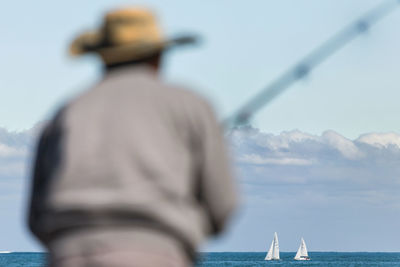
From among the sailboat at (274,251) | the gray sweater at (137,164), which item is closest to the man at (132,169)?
the gray sweater at (137,164)

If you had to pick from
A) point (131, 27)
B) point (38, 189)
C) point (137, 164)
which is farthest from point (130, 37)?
point (38, 189)

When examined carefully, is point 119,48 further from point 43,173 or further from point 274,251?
point 274,251

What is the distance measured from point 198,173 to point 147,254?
10.8 inches

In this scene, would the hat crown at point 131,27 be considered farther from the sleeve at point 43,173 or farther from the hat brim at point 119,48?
the sleeve at point 43,173

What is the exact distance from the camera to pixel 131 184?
112 inches

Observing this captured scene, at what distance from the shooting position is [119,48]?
9.86 ft

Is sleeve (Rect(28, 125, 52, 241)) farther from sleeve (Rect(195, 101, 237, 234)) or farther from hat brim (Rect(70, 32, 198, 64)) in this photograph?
sleeve (Rect(195, 101, 237, 234))

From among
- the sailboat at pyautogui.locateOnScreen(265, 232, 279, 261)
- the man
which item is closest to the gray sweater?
the man

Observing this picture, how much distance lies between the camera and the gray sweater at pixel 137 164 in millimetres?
2848

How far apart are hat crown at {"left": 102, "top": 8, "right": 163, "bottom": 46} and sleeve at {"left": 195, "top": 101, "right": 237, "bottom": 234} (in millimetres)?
265

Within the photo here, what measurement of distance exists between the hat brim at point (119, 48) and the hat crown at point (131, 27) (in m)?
0.02

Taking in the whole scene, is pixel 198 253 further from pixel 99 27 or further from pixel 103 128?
pixel 99 27

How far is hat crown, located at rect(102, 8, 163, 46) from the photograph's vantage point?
9.76ft

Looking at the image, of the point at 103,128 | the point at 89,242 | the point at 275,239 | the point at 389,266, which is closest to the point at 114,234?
the point at 89,242
